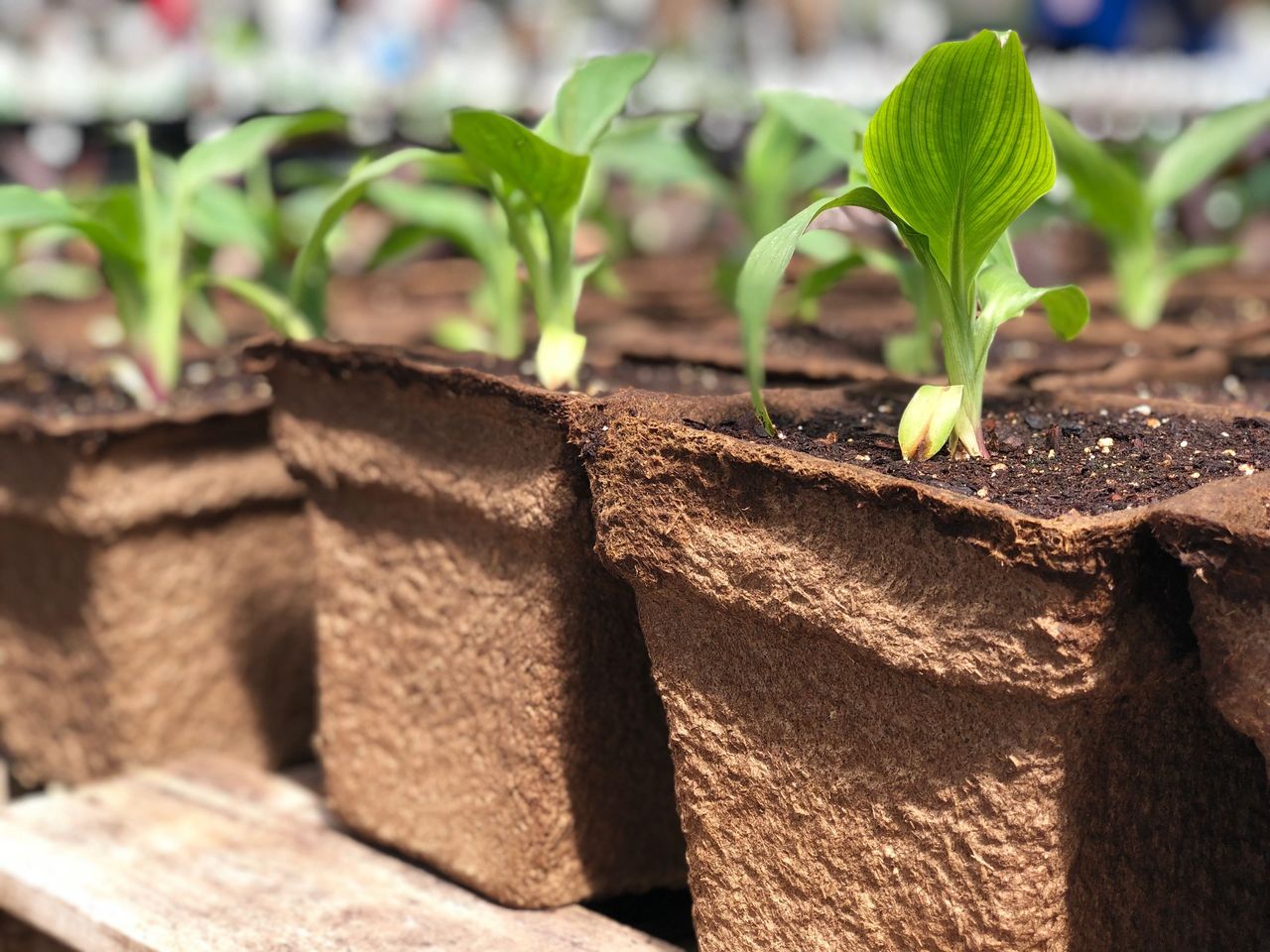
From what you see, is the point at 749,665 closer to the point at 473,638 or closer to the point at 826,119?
the point at 473,638

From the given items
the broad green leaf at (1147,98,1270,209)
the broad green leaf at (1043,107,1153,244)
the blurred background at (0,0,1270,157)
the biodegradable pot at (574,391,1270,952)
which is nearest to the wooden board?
the biodegradable pot at (574,391,1270,952)

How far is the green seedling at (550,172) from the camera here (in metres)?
1.07

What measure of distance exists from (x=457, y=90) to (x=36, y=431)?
1.60 metres

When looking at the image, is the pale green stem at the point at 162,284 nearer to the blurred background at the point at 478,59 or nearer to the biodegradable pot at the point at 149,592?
the biodegradable pot at the point at 149,592

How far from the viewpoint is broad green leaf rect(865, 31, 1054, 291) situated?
793 mm

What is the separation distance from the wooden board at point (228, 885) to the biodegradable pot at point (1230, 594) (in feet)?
1.54

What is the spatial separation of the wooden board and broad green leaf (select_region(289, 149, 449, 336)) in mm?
444

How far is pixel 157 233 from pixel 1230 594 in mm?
1098

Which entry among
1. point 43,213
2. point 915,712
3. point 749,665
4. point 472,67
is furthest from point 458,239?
point 472,67

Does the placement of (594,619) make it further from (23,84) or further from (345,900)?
(23,84)

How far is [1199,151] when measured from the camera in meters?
1.52

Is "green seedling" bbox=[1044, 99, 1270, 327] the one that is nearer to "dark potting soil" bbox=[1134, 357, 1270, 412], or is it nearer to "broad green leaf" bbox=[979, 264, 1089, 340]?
"dark potting soil" bbox=[1134, 357, 1270, 412]

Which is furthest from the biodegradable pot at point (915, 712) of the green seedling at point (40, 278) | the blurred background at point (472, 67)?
the blurred background at point (472, 67)

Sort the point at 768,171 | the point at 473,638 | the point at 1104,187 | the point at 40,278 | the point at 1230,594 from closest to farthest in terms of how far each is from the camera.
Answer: the point at 1230,594 < the point at 473,638 < the point at 1104,187 < the point at 768,171 < the point at 40,278
